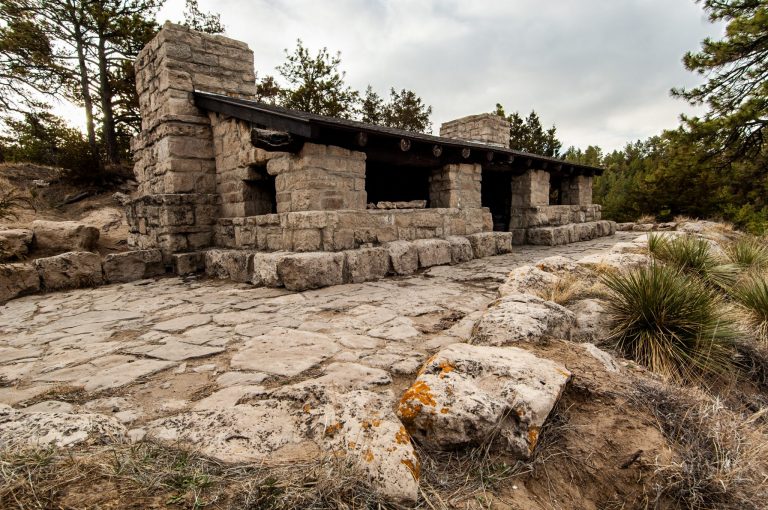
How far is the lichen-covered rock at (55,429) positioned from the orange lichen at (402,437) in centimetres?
114

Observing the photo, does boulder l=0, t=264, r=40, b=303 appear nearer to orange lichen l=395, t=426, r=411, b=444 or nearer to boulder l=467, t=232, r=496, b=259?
orange lichen l=395, t=426, r=411, b=444

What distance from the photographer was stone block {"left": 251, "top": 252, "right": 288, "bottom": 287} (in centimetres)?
464

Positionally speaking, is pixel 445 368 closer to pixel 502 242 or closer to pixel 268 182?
pixel 268 182

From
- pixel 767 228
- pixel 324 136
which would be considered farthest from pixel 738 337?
pixel 767 228

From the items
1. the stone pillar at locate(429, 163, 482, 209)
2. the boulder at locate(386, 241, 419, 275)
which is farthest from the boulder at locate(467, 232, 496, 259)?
the boulder at locate(386, 241, 419, 275)

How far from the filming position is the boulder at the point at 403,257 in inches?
211

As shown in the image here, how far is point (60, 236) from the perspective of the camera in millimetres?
5746

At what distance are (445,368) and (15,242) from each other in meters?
6.61

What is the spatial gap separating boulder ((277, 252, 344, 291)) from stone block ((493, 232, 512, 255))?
3728 mm

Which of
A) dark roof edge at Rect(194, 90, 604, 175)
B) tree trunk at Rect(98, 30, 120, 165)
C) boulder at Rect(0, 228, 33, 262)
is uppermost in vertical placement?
tree trunk at Rect(98, 30, 120, 165)

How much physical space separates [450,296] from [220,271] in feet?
11.7

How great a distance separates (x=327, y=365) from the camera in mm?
2320

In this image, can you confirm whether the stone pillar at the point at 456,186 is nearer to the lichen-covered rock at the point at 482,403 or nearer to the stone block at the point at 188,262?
the stone block at the point at 188,262

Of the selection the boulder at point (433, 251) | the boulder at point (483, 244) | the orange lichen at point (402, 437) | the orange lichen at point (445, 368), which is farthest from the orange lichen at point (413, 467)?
the boulder at point (483, 244)
